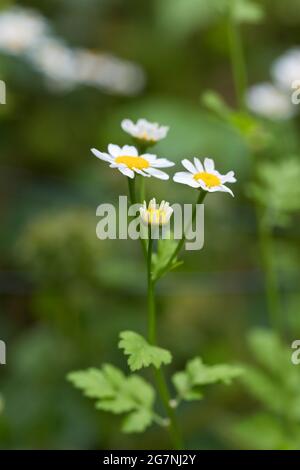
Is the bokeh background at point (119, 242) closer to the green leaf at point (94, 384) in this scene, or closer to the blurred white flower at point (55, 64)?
the blurred white flower at point (55, 64)

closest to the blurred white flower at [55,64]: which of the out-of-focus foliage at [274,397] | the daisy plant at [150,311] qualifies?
the out-of-focus foliage at [274,397]

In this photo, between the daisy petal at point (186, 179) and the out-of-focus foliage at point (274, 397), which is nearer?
the daisy petal at point (186, 179)

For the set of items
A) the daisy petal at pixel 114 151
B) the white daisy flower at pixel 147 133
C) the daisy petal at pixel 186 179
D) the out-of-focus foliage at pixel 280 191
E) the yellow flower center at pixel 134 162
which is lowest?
the daisy petal at pixel 186 179

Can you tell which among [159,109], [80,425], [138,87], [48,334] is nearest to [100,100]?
[138,87]

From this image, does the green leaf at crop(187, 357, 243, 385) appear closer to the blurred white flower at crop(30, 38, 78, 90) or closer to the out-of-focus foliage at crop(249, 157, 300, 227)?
the out-of-focus foliage at crop(249, 157, 300, 227)

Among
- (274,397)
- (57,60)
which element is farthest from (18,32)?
(274,397)

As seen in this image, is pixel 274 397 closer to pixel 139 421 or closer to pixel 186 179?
pixel 139 421
